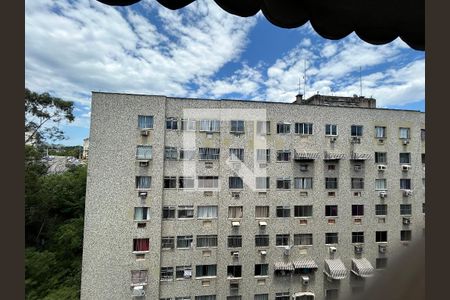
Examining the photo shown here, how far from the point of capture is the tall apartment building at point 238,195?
8.65 feet

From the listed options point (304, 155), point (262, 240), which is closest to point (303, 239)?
point (262, 240)

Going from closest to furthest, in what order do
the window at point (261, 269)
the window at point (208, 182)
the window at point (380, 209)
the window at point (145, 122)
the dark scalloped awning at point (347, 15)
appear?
the dark scalloped awning at point (347, 15) < the window at point (145, 122) < the window at point (208, 182) < the window at point (261, 269) < the window at point (380, 209)

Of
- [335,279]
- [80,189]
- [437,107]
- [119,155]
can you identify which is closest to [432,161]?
[437,107]

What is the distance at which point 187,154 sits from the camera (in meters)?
2.79

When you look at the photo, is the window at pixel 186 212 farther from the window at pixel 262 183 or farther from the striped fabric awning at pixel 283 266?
the striped fabric awning at pixel 283 266

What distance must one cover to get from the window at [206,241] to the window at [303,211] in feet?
3.03

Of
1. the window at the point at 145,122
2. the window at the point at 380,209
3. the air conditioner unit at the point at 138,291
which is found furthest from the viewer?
the window at the point at 380,209

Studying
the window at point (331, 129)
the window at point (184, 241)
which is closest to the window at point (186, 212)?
the window at point (184, 241)

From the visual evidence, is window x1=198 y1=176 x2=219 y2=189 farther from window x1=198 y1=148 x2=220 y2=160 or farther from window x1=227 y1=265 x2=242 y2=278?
window x1=227 y1=265 x2=242 y2=278

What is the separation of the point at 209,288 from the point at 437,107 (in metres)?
3.12

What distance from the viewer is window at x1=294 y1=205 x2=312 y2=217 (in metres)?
3.00

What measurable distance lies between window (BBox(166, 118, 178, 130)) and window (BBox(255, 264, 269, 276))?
169 cm

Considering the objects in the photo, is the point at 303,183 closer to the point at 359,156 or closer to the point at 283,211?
the point at 283,211

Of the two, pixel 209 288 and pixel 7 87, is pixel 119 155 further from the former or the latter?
pixel 7 87
